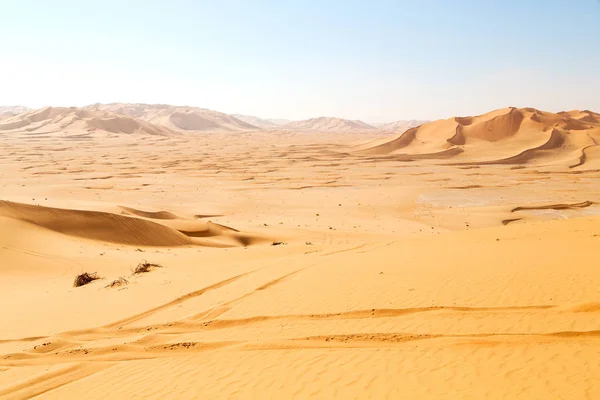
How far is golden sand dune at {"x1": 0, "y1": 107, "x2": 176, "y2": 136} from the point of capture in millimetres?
88125

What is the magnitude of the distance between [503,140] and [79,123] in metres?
72.0

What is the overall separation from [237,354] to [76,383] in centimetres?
168

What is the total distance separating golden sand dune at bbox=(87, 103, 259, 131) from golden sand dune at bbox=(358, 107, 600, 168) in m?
84.0

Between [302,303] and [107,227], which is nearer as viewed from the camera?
[302,303]

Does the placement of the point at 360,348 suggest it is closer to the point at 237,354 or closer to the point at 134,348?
the point at 237,354

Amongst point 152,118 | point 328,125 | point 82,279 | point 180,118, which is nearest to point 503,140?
point 82,279

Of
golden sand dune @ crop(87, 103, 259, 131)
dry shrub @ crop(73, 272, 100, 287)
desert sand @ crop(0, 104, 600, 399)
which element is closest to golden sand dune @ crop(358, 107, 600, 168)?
desert sand @ crop(0, 104, 600, 399)

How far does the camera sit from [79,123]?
9056cm

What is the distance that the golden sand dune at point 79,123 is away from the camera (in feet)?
Answer: 289

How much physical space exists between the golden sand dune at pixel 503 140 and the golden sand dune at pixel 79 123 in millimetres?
52930

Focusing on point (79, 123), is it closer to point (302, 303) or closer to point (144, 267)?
point (144, 267)

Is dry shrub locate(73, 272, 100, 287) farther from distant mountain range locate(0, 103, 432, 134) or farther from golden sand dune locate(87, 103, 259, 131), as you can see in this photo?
golden sand dune locate(87, 103, 259, 131)

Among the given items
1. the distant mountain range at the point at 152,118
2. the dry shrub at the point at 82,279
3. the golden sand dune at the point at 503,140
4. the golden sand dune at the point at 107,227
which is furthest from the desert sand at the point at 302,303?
the distant mountain range at the point at 152,118

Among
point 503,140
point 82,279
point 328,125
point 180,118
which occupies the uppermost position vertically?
point 180,118
